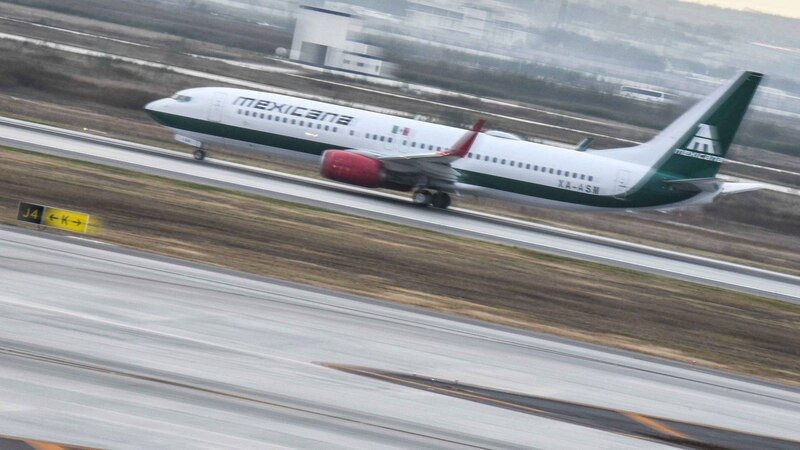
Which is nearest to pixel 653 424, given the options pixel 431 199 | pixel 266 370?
pixel 266 370

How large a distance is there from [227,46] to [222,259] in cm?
11053

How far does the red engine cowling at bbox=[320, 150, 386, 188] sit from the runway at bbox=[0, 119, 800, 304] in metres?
0.68

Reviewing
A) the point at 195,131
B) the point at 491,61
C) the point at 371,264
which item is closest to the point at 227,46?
the point at 491,61

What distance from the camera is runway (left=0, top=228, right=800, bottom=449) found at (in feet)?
45.8

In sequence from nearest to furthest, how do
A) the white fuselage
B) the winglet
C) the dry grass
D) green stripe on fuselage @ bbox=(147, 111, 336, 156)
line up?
the dry grass → the winglet → the white fuselage → green stripe on fuselage @ bbox=(147, 111, 336, 156)

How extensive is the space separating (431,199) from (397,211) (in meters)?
4.23

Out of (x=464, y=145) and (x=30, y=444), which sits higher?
(x=464, y=145)

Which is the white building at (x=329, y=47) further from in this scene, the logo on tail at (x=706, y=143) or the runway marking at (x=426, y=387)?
the runway marking at (x=426, y=387)

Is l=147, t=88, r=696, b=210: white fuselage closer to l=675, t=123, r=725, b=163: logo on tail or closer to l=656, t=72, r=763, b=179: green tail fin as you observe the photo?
l=656, t=72, r=763, b=179: green tail fin

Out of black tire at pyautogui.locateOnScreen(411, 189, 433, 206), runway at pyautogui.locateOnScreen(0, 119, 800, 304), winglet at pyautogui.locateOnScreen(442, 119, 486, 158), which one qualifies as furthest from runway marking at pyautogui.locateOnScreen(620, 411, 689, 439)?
black tire at pyautogui.locateOnScreen(411, 189, 433, 206)

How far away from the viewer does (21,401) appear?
536 inches

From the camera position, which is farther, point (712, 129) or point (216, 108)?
point (216, 108)

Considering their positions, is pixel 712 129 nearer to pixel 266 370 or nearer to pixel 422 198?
pixel 422 198

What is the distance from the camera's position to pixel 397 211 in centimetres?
4319
